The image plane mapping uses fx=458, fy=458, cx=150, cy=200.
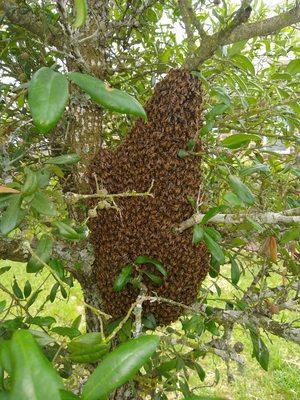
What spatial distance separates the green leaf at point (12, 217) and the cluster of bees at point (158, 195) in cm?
42

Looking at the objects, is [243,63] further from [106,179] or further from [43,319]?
[43,319]

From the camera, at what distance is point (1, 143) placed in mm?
1133

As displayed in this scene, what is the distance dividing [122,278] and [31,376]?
2.20ft

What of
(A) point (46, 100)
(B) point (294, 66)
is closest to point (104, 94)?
(A) point (46, 100)

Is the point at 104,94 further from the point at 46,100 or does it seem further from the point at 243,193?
the point at 243,193

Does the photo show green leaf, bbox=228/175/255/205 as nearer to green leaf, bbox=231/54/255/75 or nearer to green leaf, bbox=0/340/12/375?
green leaf, bbox=231/54/255/75

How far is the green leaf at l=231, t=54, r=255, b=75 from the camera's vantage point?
119cm

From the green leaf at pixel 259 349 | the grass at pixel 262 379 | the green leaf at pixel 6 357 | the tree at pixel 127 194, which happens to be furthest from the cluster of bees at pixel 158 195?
the grass at pixel 262 379

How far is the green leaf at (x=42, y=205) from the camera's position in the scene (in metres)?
0.81

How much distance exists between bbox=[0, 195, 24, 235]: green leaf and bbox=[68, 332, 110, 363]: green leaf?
0.22 metres

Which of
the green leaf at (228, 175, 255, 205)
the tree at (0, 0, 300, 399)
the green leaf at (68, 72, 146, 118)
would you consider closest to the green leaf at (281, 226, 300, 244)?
the tree at (0, 0, 300, 399)

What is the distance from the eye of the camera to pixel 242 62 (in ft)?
3.98

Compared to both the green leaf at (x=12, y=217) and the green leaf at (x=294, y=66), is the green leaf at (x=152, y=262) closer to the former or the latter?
the green leaf at (x=12, y=217)

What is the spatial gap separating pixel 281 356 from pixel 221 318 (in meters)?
2.28
